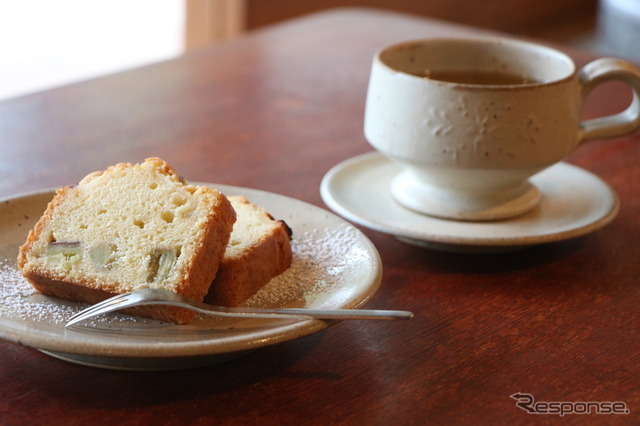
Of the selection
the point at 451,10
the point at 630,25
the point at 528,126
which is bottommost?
the point at 451,10

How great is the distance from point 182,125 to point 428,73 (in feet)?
1.37

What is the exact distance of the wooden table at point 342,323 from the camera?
621 millimetres

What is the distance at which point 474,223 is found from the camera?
926 millimetres

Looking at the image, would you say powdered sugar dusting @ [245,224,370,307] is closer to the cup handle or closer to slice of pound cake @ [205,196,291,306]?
slice of pound cake @ [205,196,291,306]

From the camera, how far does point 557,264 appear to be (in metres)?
0.88

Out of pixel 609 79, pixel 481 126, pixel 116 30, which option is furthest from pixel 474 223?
pixel 116 30

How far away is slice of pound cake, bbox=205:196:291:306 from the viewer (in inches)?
27.5

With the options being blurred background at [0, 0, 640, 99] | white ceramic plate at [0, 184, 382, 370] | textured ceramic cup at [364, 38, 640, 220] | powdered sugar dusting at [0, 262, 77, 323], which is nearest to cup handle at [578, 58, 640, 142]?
textured ceramic cup at [364, 38, 640, 220]

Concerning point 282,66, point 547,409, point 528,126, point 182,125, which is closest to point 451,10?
point 282,66

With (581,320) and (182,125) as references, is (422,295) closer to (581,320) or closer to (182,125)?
(581,320)

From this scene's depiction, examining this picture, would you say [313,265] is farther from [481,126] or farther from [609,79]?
[609,79]

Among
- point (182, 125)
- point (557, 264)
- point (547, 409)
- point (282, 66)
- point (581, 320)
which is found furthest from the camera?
point (282, 66)

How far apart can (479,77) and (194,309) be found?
532 mm

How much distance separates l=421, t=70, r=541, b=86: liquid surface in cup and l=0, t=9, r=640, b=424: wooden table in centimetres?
20
